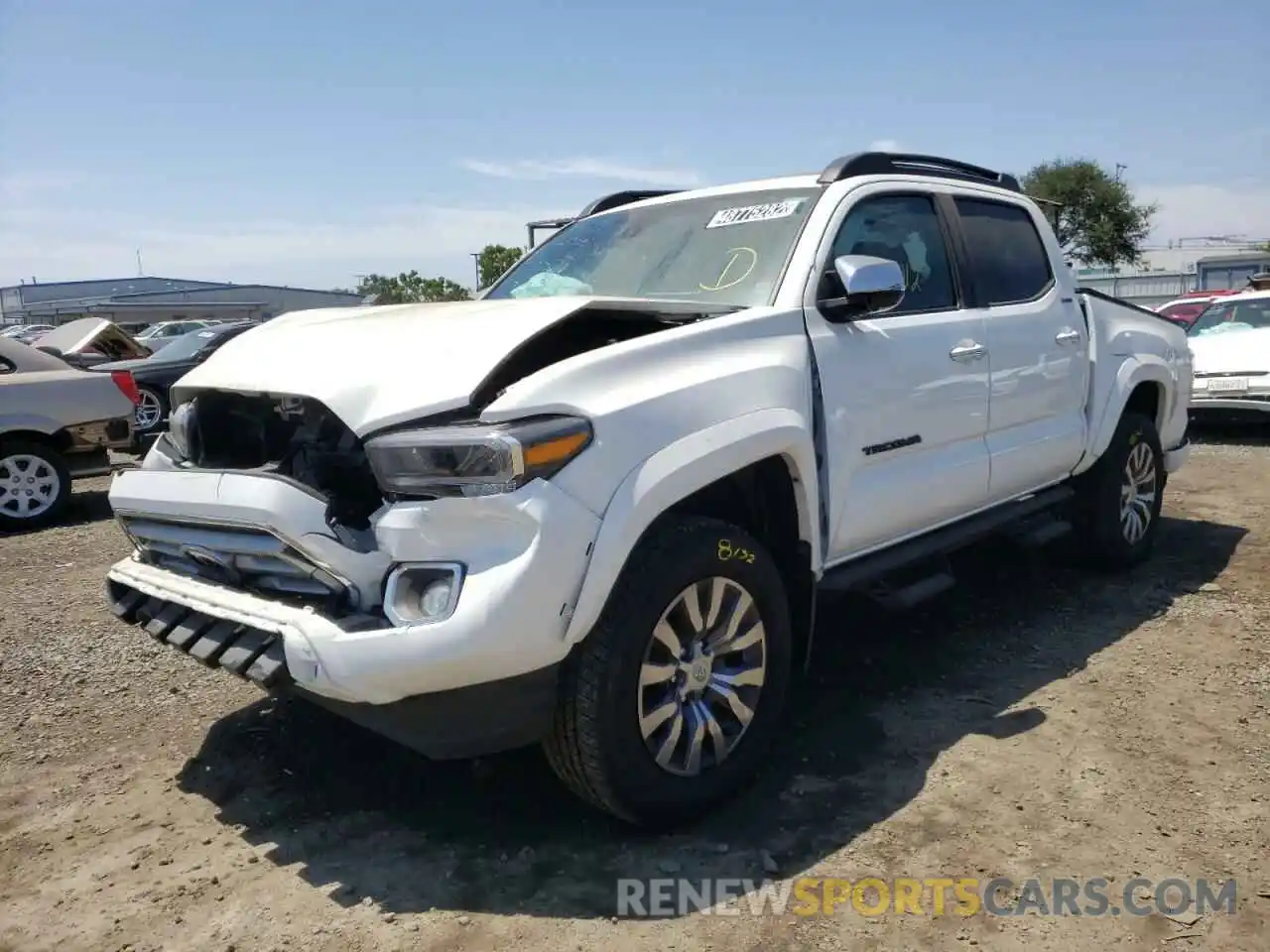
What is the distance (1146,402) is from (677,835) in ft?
13.4

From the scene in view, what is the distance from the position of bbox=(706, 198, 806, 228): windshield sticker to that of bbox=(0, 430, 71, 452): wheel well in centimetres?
626

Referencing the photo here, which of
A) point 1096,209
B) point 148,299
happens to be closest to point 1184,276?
point 1096,209

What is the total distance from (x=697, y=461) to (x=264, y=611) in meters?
1.25

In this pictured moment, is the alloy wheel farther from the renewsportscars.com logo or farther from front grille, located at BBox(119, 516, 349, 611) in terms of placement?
front grille, located at BBox(119, 516, 349, 611)

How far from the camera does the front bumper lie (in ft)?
8.12

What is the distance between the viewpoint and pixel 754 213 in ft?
12.8

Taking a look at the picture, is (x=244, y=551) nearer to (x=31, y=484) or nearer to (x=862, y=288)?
(x=862, y=288)

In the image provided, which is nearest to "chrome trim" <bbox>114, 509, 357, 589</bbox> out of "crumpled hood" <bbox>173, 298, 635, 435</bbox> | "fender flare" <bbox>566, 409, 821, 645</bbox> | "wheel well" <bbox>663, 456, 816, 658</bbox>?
"crumpled hood" <bbox>173, 298, 635, 435</bbox>

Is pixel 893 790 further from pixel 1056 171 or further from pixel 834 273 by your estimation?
pixel 1056 171

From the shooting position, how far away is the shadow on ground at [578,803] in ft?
9.24

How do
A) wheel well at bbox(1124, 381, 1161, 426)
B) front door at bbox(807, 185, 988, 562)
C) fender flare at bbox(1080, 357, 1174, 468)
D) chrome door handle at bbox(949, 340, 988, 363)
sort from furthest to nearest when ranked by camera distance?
1. wheel well at bbox(1124, 381, 1161, 426)
2. fender flare at bbox(1080, 357, 1174, 468)
3. chrome door handle at bbox(949, 340, 988, 363)
4. front door at bbox(807, 185, 988, 562)

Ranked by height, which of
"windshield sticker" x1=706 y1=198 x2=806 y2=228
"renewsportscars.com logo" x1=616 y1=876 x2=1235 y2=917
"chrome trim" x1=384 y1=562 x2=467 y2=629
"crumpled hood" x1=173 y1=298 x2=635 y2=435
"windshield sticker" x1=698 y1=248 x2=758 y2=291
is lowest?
"renewsportscars.com logo" x1=616 y1=876 x2=1235 y2=917

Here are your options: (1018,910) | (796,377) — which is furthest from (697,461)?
(1018,910)

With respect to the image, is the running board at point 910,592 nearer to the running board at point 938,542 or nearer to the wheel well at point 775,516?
the running board at point 938,542
